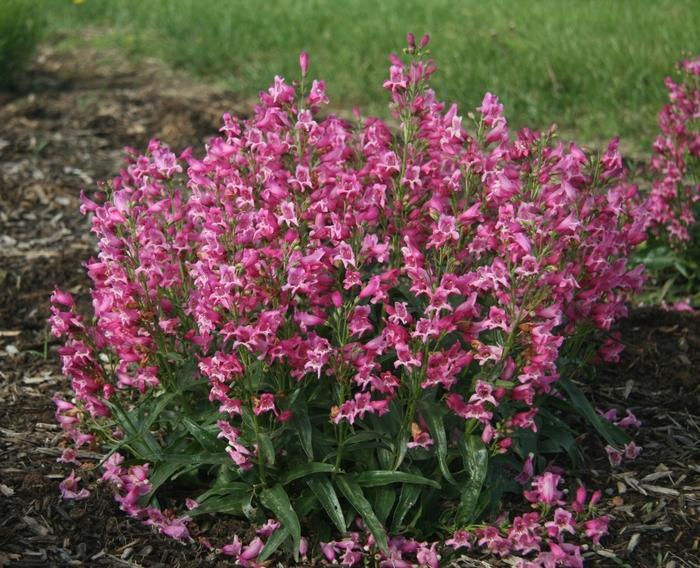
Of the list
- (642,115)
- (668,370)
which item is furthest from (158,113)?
(668,370)

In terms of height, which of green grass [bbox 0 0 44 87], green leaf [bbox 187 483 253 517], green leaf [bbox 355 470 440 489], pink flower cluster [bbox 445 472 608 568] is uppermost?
green grass [bbox 0 0 44 87]

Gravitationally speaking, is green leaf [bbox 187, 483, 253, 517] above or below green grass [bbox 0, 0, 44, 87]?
below

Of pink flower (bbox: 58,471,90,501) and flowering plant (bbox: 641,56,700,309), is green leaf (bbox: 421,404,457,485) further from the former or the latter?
flowering plant (bbox: 641,56,700,309)

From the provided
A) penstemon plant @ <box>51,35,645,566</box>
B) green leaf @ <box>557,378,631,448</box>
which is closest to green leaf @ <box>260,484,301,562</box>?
penstemon plant @ <box>51,35,645,566</box>

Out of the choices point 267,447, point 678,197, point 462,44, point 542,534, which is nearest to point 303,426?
point 267,447

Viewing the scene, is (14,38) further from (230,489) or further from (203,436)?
(230,489)

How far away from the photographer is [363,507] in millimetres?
3301

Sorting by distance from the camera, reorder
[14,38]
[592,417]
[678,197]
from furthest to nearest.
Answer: [14,38], [678,197], [592,417]

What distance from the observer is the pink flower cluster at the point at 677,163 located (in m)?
5.38

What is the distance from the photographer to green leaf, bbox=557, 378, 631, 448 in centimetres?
379

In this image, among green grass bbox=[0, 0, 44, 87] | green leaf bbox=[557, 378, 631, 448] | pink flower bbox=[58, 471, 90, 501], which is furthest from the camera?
green grass bbox=[0, 0, 44, 87]

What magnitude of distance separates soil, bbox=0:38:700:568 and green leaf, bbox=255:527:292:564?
0.19 metres

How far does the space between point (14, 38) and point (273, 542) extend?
7.06 m

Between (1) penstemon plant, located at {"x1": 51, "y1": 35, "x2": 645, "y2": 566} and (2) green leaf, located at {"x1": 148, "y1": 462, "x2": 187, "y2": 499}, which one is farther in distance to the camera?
(2) green leaf, located at {"x1": 148, "y1": 462, "x2": 187, "y2": 499}
